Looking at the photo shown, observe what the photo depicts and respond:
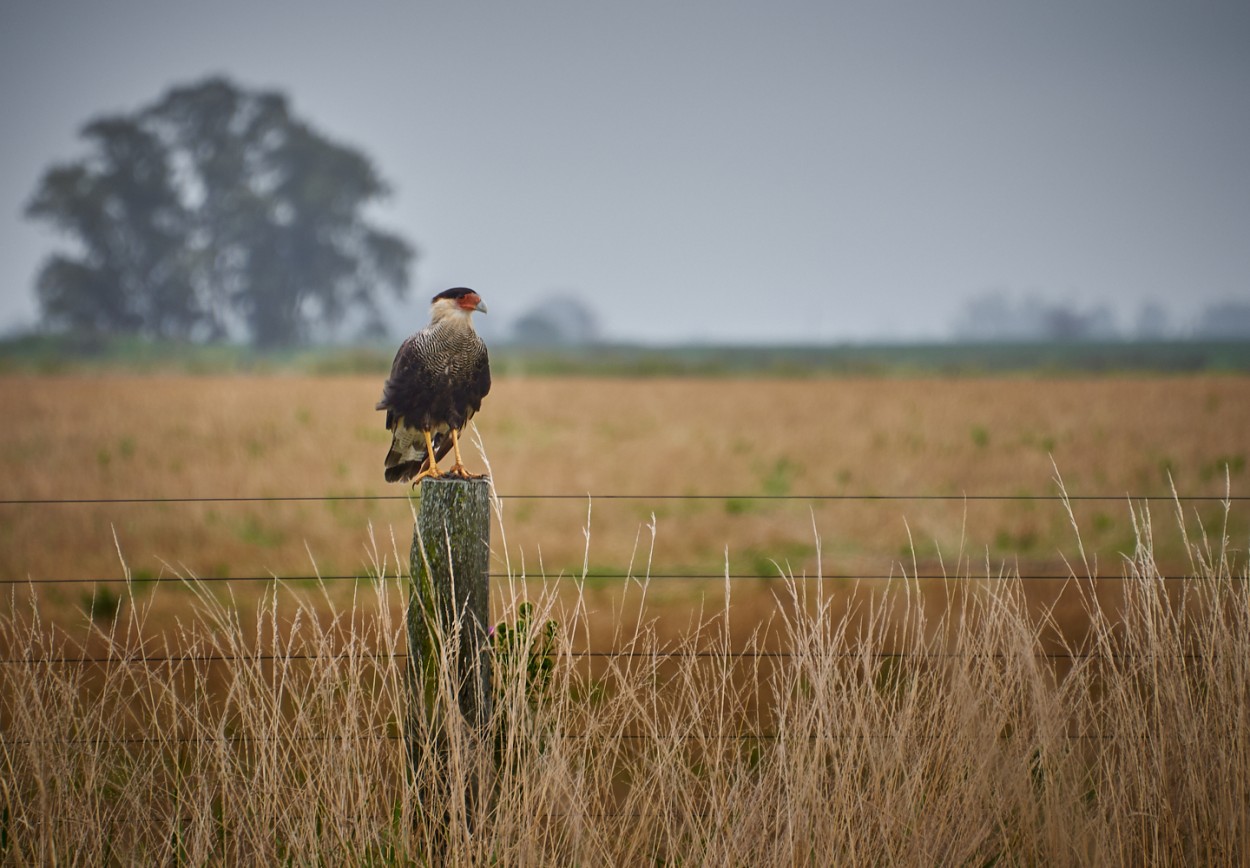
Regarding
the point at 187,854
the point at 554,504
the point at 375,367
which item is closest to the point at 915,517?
the point at 554,504

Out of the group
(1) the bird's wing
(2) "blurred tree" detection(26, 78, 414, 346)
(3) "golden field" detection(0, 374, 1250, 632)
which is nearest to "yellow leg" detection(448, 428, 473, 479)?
(1) the bird's wing

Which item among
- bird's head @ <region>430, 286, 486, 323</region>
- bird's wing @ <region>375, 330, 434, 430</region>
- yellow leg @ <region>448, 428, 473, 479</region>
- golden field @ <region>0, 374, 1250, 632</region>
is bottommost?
golden field @ <region>0, 374, 1250, 632</region>

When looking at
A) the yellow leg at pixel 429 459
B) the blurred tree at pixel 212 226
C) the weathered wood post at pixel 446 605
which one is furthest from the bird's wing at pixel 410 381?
the blurred tree at pixel 212 226

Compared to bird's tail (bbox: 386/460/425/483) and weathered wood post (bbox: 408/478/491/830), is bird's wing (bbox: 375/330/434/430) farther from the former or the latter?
weathered wood post (bbox: 408/478/491/830)

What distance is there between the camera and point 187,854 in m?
3.33

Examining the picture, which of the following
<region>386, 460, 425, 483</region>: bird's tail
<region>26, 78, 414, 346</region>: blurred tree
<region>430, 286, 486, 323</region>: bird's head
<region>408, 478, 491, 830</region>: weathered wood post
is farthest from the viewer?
<region>26, 78, 414, 346</region>: blurred tree

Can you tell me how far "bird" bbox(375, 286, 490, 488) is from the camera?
4195mm

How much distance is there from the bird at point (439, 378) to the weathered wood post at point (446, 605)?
30.1 inches

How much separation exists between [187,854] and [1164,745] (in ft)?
9.97

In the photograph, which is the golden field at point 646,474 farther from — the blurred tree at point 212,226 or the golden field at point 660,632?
the blurred tree at point 212,226

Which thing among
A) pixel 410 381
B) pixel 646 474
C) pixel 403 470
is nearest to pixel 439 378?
pixel 410 381

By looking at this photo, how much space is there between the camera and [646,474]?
1562 cm

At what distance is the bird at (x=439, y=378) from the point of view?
4.20 metres

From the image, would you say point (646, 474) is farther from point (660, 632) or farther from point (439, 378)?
point (439, 378)
